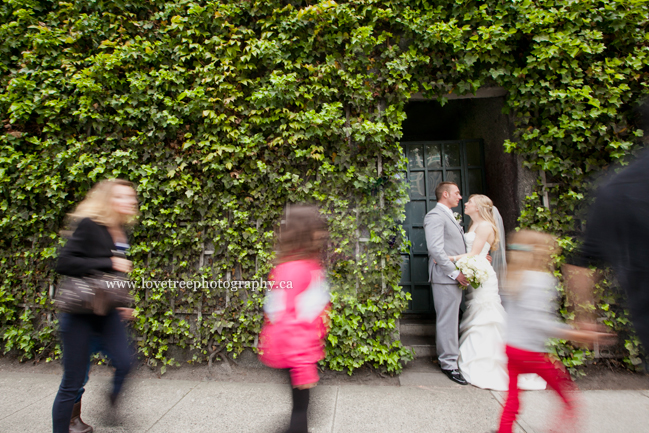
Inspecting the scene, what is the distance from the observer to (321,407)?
122 inches

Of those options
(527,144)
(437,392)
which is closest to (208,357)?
(437,392)

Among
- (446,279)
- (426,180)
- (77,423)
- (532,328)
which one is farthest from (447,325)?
(77,423)

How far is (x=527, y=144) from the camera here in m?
3.93

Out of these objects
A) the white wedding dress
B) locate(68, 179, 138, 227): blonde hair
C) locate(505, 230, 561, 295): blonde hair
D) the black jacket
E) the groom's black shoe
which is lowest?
the groom's black shoe

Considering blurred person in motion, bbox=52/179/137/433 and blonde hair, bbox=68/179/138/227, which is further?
blonde hair, bbox=68/179/138/227

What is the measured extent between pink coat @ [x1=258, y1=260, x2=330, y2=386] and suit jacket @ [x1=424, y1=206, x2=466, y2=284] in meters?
2.12

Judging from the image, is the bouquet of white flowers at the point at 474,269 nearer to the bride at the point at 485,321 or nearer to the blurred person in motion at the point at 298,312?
the bride at the point at 485,321

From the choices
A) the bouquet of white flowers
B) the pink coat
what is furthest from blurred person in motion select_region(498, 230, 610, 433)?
the pink coat

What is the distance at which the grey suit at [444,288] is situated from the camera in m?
3.63

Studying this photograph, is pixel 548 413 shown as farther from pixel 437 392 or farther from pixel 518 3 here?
pixel 518 3

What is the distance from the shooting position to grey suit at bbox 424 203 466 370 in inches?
143

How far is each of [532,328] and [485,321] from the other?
153 centimetres

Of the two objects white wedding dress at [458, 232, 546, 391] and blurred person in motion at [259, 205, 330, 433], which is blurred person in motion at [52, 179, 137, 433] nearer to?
blurred person in motion at [259, 205, 330, 433]

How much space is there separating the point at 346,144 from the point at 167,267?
2695 mm
